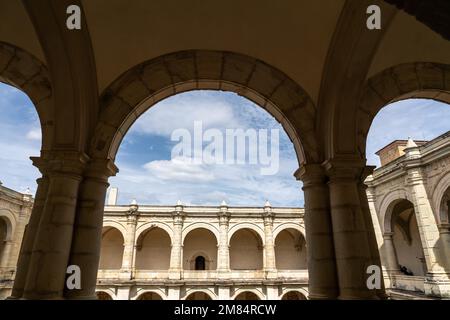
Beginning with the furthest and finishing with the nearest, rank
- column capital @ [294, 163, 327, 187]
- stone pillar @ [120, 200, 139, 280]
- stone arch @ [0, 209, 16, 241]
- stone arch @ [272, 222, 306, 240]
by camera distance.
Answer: stone arch @ [272, 222, 306, 240] < stone pillar @ [120, 200, 139, 280] < stone arch @ [0, 209, 16, 241] < column capital @ [294, 163, 327, 187]

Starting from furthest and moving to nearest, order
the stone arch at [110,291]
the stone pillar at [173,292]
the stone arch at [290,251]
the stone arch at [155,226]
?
1. the stone arch at [290,251]
2. the stone arch at [155,226]
3. the stone pillar at [173,292]
4. the stone arch at [110,291]

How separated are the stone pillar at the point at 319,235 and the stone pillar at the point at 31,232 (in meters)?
2.65

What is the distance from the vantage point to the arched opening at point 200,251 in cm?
1761

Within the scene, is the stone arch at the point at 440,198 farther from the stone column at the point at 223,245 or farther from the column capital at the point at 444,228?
the stone column at the point at 223,245

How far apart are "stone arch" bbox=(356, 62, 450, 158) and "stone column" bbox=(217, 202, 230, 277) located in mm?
13254

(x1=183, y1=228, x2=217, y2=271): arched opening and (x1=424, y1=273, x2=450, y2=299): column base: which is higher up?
(x1=183, y1=228, x2=217, y2=271): arched opening

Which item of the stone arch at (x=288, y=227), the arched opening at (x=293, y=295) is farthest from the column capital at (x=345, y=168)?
A: the arched opening at (x=293, y=295)

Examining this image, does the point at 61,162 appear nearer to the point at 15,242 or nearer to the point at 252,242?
the point at 15,242

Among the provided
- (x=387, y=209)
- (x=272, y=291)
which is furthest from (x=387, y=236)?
(x=272, y=291)

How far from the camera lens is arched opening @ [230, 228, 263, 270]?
58.2ft

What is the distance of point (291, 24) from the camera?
3090mm

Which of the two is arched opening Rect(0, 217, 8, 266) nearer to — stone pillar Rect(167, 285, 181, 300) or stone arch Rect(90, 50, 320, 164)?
stone pillar Rect(167, 285, 181, 300)

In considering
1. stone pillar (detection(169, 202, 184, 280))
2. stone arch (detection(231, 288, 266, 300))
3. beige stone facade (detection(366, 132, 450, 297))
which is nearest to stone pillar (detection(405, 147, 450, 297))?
beige stone facade (detection(366, 132, 450, 297))

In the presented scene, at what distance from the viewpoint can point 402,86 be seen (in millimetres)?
3314
